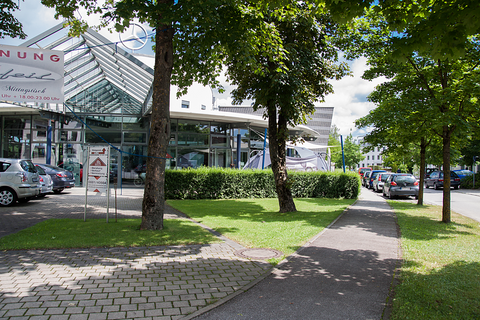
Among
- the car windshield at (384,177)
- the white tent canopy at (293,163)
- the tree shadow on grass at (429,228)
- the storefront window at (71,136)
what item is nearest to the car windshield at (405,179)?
the white tent canopy at (293,163)

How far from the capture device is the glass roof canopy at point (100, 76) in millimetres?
14945

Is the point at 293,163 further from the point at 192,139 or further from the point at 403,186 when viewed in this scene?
the point at 192,139

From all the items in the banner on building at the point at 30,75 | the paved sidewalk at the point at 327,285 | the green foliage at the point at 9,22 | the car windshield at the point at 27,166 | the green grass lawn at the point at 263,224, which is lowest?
the green grass lawn at the point at 263,224

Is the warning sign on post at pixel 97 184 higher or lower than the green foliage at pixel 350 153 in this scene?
lower

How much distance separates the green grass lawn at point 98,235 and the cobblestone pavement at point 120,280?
347mm

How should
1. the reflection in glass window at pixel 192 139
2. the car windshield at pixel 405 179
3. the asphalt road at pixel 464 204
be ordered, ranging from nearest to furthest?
1. the asphalt road at pixel 464 204
2. the car windshield at pixel 405 179
3. the reflection in glass window at pixel 192 139

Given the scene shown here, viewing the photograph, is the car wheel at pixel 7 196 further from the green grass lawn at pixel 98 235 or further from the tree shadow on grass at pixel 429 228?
the tree shadow on grass at pixel 429 228

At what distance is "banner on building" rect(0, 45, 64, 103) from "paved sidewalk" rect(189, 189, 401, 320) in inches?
260

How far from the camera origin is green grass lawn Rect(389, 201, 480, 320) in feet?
11.8

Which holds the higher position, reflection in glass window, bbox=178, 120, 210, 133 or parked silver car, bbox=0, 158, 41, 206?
reflection in glass window, bbox=178, 120, 210, 133

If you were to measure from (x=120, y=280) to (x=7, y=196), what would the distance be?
9712 millimetres

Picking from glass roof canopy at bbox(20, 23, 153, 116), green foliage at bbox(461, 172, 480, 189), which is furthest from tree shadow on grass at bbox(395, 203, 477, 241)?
green foliage at bbox(461, 172, 480, 189)

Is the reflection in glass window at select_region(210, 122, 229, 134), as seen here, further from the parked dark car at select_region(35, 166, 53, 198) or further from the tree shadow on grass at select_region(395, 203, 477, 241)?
the tree shadow on grass at select_region(395, 203, 477, 241)

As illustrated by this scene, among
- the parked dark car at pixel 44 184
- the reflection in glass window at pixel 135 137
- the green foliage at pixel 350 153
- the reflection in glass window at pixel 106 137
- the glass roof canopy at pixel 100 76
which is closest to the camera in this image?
the parked dark car at pixel 44 184
